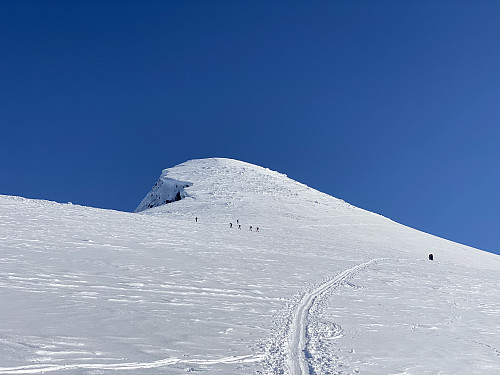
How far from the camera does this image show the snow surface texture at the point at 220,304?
1005cm

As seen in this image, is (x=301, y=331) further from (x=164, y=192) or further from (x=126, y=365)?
(x=164, y=192)

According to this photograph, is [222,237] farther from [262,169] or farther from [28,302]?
[262,169]

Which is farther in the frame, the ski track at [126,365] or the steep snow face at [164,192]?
the steep snow face at [164,192]

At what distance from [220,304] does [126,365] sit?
282 inches

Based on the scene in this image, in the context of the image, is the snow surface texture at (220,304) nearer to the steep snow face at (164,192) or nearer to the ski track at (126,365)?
the ski track at (126,365)

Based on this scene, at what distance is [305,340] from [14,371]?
6.74 meters

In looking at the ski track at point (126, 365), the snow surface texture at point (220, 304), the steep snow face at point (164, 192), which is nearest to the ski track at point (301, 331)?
the snow surface texture at point (220, 304)

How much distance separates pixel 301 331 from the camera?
12750 mm

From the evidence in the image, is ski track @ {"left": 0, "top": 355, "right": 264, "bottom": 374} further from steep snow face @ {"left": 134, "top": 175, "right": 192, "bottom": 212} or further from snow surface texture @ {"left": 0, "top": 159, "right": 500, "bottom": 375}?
steep snow face @ {"left": 134, "top": 175, "right": 192, "bottom": 212}

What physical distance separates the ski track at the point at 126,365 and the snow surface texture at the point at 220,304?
3cm

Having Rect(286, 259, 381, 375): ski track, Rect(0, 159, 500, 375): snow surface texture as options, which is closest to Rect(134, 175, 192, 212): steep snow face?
Rect(0, 159, 500, 375): snow surface texture

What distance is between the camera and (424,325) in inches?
607

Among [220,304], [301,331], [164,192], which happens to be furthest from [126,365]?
[164,192]

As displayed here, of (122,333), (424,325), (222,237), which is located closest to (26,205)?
(222,237)
